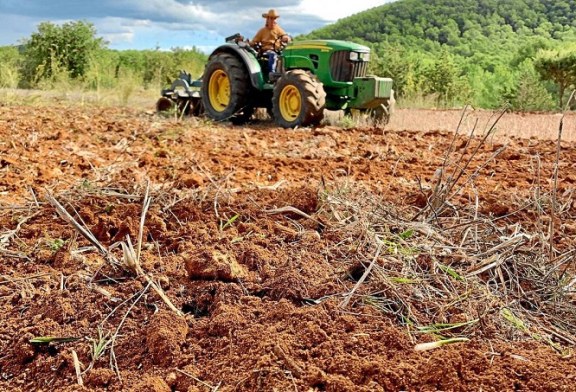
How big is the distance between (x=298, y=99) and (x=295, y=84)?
0.38 metres

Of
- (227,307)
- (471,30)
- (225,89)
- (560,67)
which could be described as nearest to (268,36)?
(225,89)

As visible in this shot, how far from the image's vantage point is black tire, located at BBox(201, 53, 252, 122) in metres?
11.0

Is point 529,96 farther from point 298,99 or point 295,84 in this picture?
point 295,84

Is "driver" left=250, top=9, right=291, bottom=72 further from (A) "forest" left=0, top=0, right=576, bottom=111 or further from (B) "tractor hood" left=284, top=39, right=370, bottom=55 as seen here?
(A) "forest" left=0, top=0, right=576, bottom=111

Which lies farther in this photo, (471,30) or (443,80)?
(471,30)

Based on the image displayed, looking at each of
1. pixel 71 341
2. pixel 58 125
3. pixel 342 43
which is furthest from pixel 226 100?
pixel 71 341

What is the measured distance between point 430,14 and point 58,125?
38.6 m

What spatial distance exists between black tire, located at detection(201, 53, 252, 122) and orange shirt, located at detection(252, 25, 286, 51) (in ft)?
2.16

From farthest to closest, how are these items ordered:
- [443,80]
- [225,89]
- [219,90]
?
1. [443,80]
2. [219,90]
3. [225,89]

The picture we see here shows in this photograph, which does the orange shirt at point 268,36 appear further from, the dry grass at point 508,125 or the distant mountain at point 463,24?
the distant mountain at point 463,24

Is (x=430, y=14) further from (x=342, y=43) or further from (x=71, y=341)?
(x=71, y=341)

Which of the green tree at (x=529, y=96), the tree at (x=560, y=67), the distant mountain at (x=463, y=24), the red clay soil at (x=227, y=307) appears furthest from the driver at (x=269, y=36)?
the distant mountain at (x=463, y=24)

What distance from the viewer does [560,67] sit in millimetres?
19469

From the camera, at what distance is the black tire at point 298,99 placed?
Result: 974 centimetres
